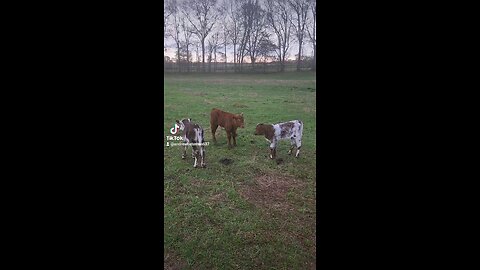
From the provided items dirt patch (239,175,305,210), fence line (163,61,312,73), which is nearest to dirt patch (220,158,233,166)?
dirt patch (239,175,305,210)

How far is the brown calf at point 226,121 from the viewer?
71.6 inches

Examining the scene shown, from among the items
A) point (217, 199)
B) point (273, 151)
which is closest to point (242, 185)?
point (217, 199)

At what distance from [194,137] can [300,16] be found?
84 centimetres

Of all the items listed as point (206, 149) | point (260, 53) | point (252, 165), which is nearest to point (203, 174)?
point (206, 149)

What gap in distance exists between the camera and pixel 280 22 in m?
1.82

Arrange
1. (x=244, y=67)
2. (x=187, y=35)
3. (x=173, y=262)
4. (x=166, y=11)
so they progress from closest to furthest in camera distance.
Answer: (x=173, y=262) → (x=166, y=11) → (x=187, y=35) → (x=244, y=67)

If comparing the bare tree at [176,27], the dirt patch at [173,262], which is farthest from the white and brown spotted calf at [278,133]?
the dirt patch at [173,262]

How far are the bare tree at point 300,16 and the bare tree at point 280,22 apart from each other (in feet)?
0.10

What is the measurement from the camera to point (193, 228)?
1.66 m

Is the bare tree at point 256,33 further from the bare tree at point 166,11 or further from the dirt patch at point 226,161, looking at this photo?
the dirt patch at point 226,161

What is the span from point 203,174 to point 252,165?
27 cm

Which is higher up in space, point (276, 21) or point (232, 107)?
point (276, 21)

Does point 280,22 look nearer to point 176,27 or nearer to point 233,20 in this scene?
point 233,20
